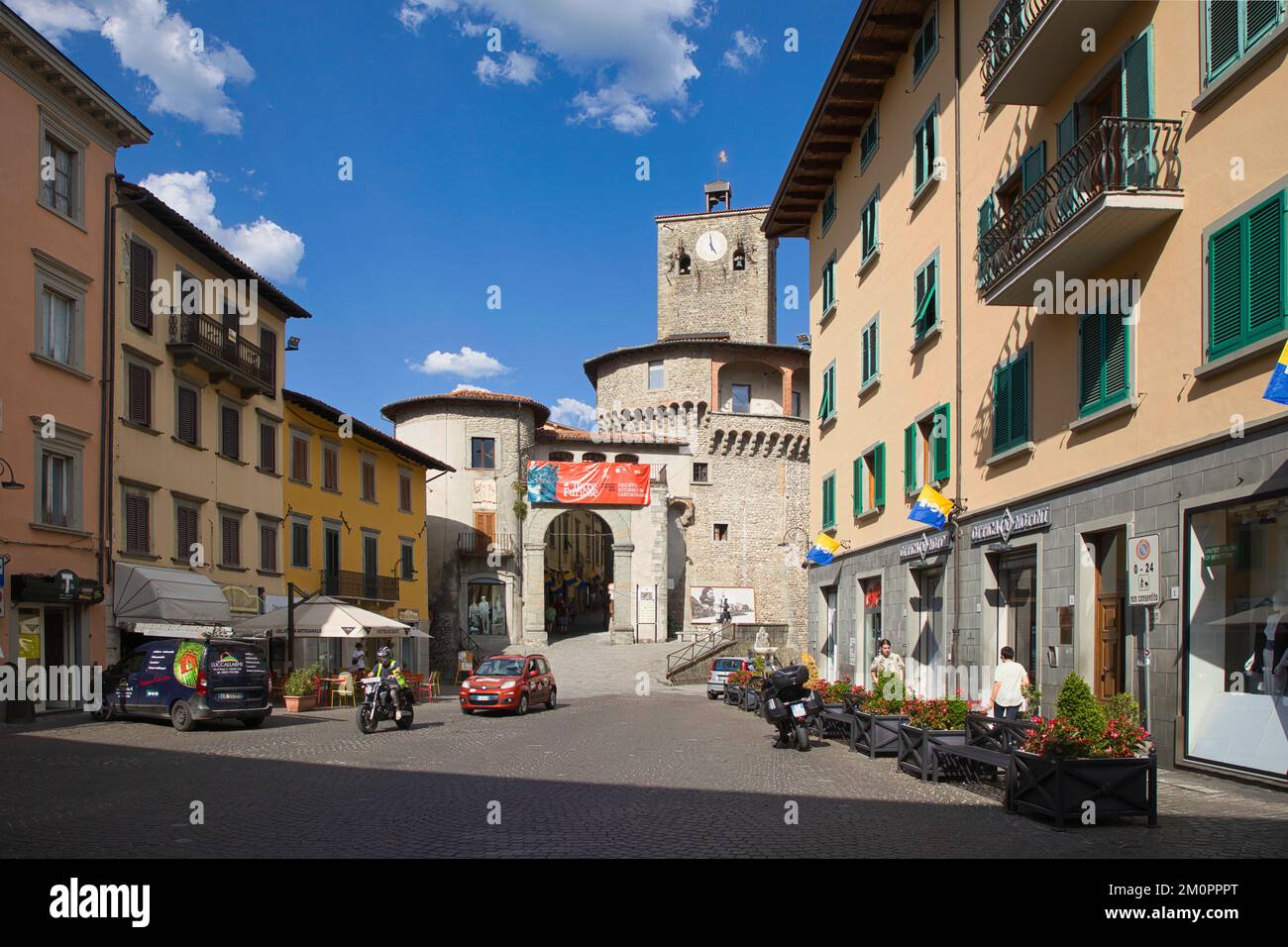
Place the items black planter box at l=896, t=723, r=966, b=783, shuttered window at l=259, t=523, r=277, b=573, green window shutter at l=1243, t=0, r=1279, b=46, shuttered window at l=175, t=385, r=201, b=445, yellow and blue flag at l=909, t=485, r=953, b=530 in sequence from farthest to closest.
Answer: shuttered window at l=259, t=523, r=277, b=573
shuttered window at l=175, t=385, r=201, b=445
yellow and blue flag at l=909, t=485, r=953, b=530
black planter box at l=896, t=723, r=966, b=783
green window shutter at l=1243, t=0, r=1279, b=46

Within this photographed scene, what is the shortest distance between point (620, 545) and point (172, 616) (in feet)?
109

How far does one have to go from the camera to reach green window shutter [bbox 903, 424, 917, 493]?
2288cm

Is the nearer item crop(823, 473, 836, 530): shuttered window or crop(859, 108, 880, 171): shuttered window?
crop(859, 108, 880, 171): shuttered window

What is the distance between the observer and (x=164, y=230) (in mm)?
29844

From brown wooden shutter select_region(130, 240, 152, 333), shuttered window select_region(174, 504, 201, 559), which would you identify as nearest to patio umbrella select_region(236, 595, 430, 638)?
shuttered window select_region(174, 504, 201, 559)

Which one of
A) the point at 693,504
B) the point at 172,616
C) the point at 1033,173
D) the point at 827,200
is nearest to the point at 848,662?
the point at 827,200

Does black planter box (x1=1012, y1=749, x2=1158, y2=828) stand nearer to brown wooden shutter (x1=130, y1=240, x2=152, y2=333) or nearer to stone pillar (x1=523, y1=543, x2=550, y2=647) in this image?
brown wooden shutter (x1=130, y1=240, x2=152, y2=333)

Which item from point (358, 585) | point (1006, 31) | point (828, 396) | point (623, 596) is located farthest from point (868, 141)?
point (623, 596)

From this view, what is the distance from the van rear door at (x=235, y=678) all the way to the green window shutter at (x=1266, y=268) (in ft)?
59.5

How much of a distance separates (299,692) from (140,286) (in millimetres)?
11008

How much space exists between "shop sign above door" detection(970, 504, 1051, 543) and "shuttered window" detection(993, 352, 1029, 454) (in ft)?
3.76

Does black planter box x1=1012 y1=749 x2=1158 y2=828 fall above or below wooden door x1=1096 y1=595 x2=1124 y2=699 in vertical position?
below

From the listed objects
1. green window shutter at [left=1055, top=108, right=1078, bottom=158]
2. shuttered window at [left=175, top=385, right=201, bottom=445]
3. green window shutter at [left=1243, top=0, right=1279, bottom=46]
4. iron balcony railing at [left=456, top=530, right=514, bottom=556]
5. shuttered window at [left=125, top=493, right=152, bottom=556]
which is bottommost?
iron balcony railing at [left=456, top=530, right=514, bottom=556]

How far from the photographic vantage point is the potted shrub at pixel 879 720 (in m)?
16.0
